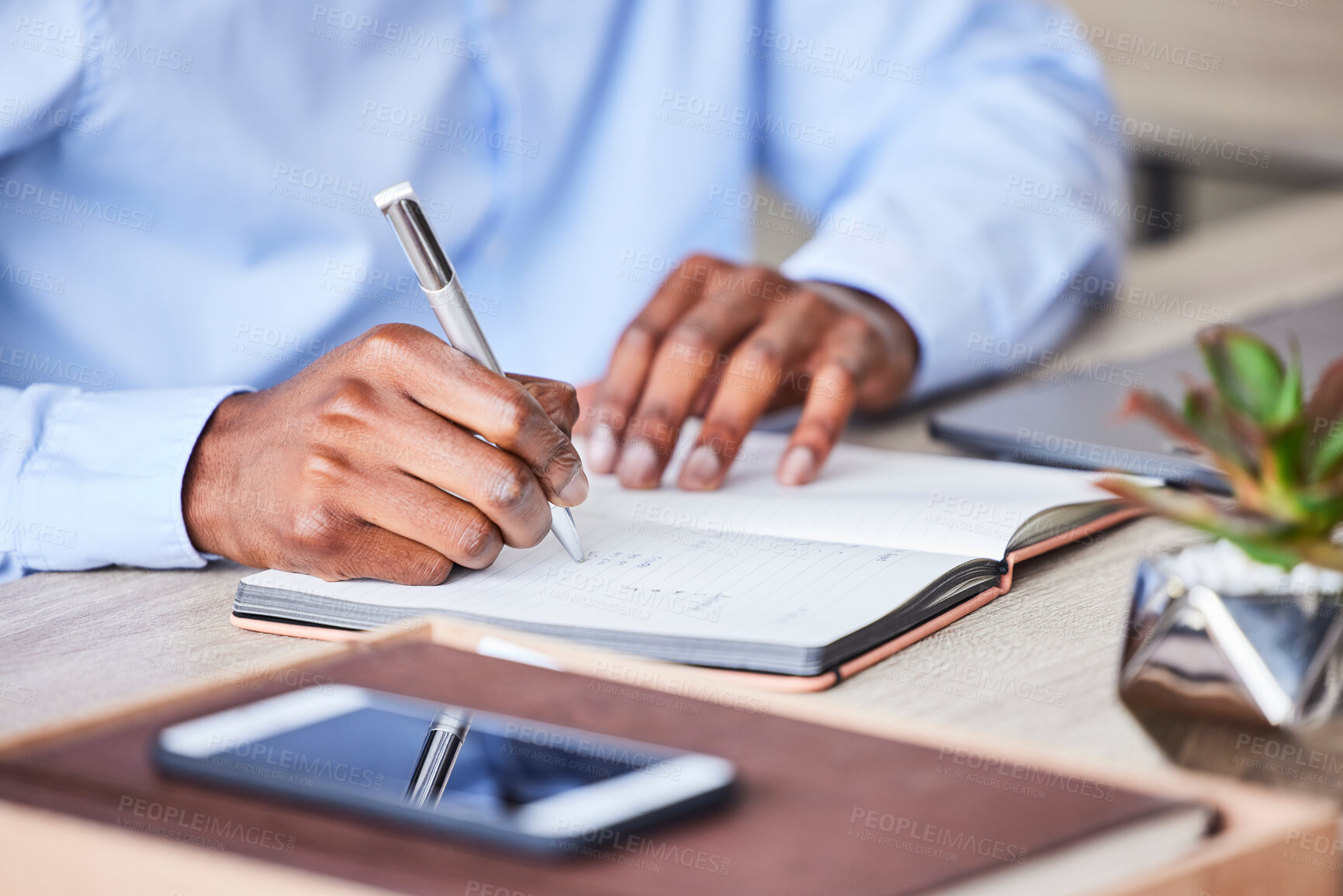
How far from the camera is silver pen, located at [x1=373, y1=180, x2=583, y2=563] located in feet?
2.33

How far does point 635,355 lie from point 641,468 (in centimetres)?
17

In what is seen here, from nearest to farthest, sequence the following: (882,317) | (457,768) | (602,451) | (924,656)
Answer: (457,768)
(924,656)
(602,451)
(882,317)

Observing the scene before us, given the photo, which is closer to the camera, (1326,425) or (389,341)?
(1326,425)

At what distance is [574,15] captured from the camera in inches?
56.0

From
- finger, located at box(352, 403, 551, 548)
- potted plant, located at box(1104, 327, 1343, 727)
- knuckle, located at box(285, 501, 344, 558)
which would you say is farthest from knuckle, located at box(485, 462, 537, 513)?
potted plant, located at box(1104, 327, 1343, 727)

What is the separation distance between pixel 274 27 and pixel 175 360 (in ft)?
1.13

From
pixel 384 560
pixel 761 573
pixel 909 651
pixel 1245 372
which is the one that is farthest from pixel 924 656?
pixel 384 560

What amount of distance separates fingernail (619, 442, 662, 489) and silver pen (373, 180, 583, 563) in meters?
0.15

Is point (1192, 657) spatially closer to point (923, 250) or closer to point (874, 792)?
point (874, 792)

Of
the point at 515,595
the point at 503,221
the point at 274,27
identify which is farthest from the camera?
the point at 503,221

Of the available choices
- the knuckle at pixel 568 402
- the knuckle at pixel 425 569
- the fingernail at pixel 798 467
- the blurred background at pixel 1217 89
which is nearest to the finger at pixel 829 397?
the fingernail at pixel 798 467

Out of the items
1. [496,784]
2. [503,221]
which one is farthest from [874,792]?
[503,221]

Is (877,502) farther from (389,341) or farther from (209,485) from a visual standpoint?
(209,485)

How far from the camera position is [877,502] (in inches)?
33.5
